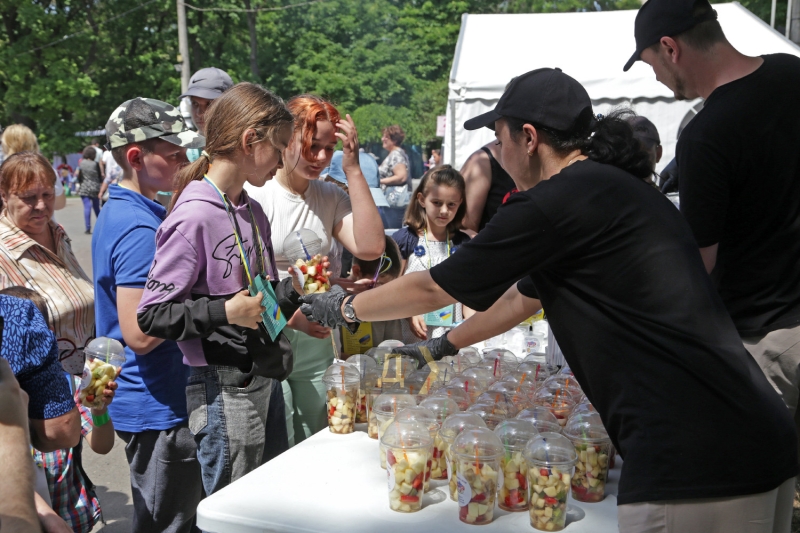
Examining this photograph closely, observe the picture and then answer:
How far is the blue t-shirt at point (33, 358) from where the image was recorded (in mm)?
1652

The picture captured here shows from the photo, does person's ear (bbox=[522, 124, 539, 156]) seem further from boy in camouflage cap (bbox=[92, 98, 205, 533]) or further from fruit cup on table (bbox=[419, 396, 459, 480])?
boy in camouflage cap (bbox=[92, 98, 205, 533])

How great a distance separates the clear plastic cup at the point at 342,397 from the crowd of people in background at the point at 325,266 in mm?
180

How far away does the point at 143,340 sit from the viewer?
229 cm

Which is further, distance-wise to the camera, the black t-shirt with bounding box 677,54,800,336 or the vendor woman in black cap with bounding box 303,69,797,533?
the black t-shirt with bounding box 677,54,800,336

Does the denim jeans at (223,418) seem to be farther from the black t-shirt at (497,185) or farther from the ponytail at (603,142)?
the black t-shirt at (497,185)

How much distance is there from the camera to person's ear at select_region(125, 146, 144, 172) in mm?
2535

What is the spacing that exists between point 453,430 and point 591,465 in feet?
1.25

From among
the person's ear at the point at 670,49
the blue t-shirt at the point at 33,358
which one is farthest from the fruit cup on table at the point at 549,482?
the person's ear at the point at 670,49

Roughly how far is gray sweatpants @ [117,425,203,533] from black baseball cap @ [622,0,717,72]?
2.05 m

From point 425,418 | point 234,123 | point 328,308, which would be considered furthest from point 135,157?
point 425,418

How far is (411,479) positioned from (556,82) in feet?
3.52

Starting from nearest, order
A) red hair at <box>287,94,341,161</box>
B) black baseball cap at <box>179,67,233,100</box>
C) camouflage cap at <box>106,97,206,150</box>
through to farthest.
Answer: camouflage cap at <box>106,97,206,150</box> → red hair at <box>287,94,341,161</box> → black baseball cap at <box>179,67,233,100</box>

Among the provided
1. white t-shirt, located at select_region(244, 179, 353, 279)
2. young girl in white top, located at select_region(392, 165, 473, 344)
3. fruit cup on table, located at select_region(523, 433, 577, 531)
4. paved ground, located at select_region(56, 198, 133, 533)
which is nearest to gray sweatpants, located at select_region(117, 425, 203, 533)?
white t-shirt, located at select_region(244, 179, 353, 279)

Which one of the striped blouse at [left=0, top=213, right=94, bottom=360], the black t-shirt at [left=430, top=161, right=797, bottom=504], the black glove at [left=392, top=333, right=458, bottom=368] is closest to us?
the black t-shirt at [left=430, top=161, right=797, bottom=504]
